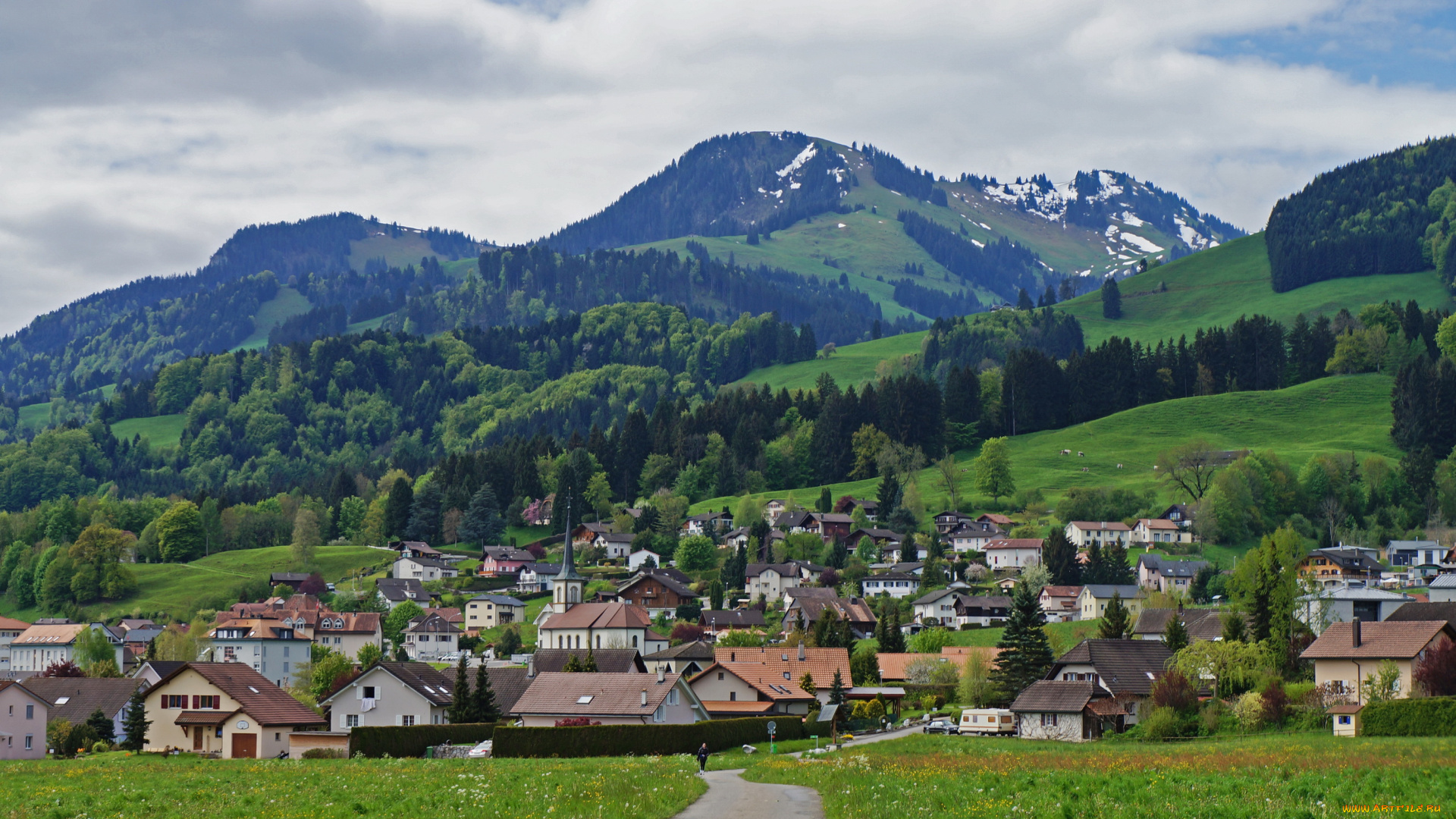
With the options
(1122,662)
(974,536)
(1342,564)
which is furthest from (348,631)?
(1342,564)

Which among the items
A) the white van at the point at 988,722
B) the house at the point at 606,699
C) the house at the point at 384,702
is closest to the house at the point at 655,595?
the white van at the point at 988,722

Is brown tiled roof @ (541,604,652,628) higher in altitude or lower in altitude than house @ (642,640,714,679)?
higher

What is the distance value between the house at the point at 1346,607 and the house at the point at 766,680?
2568 centimetres

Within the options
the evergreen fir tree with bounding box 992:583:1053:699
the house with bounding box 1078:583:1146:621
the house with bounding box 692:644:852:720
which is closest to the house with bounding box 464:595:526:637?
the house with bounding box 1078:583:1146:621

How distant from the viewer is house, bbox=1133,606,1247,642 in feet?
267

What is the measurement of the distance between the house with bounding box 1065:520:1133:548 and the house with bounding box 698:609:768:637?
2977 centimetres

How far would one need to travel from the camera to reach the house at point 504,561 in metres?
150

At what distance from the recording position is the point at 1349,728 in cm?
5284

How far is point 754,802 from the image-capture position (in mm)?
31078

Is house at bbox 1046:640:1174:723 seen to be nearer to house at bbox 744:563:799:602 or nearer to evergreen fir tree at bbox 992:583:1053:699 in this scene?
evergreen fir tree at bbox 992:583:1053:699

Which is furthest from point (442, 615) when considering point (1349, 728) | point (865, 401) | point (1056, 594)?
point (1349, 728)

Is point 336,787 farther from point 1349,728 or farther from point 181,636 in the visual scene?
point 181,636

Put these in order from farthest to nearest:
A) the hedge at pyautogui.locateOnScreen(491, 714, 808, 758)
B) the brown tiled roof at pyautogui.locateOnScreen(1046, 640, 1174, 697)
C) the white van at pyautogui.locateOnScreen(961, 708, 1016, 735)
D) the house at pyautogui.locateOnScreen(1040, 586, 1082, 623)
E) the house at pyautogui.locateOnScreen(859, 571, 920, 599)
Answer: the house at pyautogui.locateOnScreen(859, 571, 920, 599)
the house at pyautogui.locateOnScreen(1040, 586, 1082, 623)
the white van at pyautogui.locateOnScreen(961, 708, 1016, 735)
the brown tiled roof at pyautogui.locateOnScreen(1046, 640, 1174, 697)
the hedge at pyautogui.locateOnScreen(491, 714, 808, 758)

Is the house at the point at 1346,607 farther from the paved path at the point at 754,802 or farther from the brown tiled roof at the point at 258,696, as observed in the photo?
the brown tiled roof at the point at 258,696
